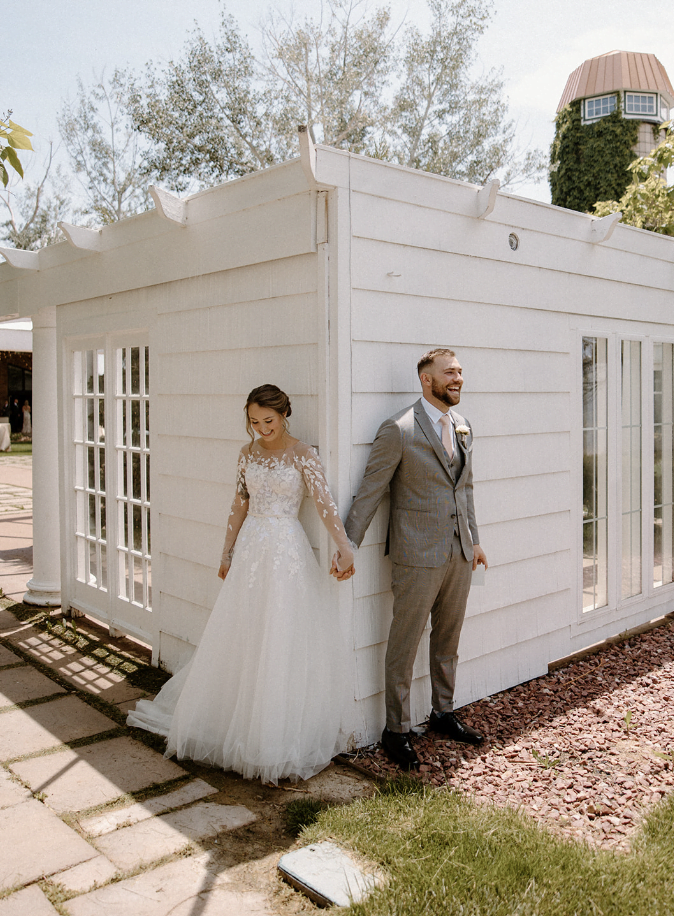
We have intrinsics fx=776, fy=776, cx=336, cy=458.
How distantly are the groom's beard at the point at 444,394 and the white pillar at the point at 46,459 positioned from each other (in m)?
3.48

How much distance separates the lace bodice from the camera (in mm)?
3180

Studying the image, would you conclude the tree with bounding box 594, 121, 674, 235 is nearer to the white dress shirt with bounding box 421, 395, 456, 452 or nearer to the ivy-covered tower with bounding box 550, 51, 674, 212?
the white dress shirt with bounding box 421, 395, 456, 452

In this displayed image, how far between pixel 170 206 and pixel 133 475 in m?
1.71

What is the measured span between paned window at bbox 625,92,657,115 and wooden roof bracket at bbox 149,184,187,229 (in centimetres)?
2381

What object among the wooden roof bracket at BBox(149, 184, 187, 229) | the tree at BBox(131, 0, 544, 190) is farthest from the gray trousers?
the tree at BBox(131, 0, 544, 190)

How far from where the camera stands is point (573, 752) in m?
3.41

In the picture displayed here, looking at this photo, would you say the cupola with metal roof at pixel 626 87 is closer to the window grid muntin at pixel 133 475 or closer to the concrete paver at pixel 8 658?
the window grid muntin at pixel 133 475

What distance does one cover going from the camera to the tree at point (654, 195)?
7.18 m

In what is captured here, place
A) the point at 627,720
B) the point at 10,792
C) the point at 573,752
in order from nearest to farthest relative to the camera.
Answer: the point at 10,792, the point at 573,752, the point at 627,720

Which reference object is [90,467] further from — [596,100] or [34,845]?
[596,100]

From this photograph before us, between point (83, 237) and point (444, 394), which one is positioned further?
point (83, 237)

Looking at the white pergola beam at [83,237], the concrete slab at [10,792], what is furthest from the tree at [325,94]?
the concrete slab at [10,792]

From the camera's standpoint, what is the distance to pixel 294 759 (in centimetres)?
308

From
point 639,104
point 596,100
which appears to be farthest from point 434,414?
point 639,104
